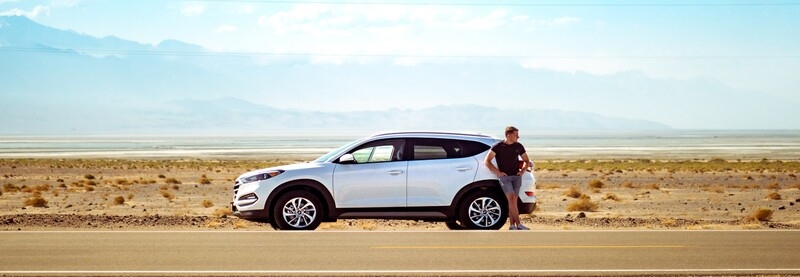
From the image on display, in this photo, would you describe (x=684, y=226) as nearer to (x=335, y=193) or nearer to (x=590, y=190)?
(x=335, y=193)

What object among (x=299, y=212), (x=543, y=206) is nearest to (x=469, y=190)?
(x=299, y=212)

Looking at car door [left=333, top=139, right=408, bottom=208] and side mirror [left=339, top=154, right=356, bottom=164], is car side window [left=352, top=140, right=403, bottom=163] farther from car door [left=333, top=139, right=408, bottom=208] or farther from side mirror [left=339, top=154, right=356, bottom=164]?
side mirror [left=339, top=154, right=356, bottom=164]

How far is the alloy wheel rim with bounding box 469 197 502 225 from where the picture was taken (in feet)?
55.0

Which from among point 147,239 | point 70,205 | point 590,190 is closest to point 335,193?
point 147,239

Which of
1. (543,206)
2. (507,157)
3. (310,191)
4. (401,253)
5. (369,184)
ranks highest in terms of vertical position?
(507,157)

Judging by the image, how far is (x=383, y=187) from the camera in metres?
16.6

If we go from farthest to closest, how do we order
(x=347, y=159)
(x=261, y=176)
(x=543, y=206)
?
(x=543, y=206), (x=261, y=176), (x=347, y=159)

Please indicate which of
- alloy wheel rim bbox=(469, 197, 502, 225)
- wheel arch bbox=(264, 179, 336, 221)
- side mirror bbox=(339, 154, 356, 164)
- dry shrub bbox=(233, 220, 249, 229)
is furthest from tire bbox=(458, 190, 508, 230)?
dry shrub bbox=(233, 220, 249, 229)

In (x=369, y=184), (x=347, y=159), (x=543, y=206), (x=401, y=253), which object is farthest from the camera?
(x=543, y=206)

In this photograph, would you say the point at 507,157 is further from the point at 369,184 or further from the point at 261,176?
the point at 261,176

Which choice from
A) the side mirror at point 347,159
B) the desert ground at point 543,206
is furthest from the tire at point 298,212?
the desert ground at point 543,206

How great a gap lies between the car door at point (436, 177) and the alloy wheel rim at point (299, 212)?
5.16 ft

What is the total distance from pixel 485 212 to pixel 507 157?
1030 mm

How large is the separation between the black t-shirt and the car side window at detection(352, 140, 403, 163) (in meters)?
1.54
